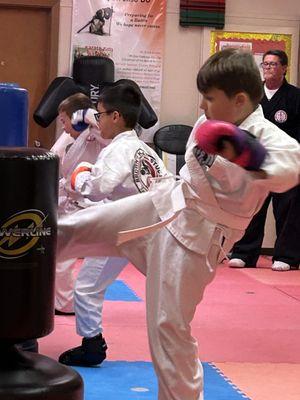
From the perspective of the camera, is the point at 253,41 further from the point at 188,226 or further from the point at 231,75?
the point at 188,226

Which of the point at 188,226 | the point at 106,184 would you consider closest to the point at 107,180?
the point at 106,184

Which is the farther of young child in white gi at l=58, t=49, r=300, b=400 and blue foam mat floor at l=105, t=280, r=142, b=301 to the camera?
blue foam mat floor at l=105, t=280, r=142, b=301

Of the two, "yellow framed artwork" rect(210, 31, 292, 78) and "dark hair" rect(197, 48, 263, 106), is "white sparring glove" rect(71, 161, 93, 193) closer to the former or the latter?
"dark hair" rect(197, 48, 263, 106)

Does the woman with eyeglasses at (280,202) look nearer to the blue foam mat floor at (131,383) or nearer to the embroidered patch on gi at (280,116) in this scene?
the embroidered patch on gi at (280,116)

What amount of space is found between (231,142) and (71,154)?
9.49ft

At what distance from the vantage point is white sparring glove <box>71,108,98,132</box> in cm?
501

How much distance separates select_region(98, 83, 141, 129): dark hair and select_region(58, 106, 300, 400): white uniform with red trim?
155 cm

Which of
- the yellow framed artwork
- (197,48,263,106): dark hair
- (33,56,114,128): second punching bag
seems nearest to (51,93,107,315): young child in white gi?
(197,48,263,106): dark hair

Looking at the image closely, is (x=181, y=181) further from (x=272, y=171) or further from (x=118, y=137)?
(x=118, y=137)

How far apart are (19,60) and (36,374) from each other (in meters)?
6.58

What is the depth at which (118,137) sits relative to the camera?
416 cm

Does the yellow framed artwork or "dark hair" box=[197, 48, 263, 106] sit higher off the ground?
the yellow framed artwork

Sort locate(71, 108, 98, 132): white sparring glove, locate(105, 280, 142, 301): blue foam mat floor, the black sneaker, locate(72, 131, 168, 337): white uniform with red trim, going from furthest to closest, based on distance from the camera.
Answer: locate(105, 280, 142, 301): blue foam mat floor
locate(71, 108, 98, 132): white sparring glove
the black sneaker
locate(72, 131, 168, 337): white uniform with red trim

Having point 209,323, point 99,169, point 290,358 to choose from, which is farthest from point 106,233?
point 209,323
